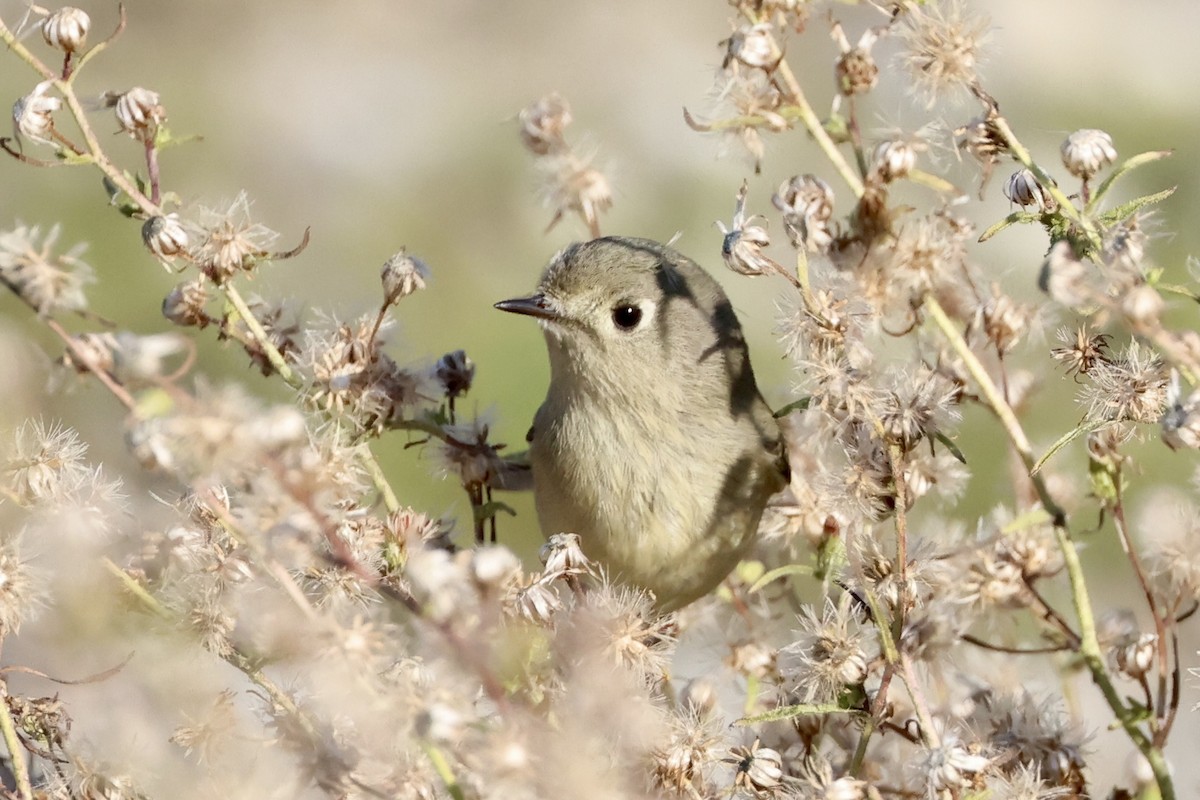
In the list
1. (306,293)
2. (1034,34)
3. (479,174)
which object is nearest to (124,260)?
(306,293)

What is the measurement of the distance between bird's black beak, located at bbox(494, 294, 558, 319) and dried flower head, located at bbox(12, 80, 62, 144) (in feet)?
3.13

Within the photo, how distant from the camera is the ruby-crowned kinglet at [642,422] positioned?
226 cm

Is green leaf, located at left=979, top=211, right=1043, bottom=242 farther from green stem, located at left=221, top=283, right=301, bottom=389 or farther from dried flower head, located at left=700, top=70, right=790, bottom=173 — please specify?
green stem, located at left=221, top=283, right=301, bottom=389

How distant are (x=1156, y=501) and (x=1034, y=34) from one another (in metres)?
6.22

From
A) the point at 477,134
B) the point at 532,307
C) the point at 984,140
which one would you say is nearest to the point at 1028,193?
the point at 984,140

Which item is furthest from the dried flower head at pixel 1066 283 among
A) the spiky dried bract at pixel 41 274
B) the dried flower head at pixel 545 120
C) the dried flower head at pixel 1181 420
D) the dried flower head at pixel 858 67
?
the dried flower head at pixel 545 120

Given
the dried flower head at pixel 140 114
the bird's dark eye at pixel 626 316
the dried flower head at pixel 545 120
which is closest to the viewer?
the dried flower head at pixel 140 114

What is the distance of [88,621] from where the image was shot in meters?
1.14

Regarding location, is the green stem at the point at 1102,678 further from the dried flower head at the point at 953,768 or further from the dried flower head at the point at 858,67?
the dried flower head at the point at 858,67

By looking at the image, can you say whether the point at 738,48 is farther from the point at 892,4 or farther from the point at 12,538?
the point at 12,538

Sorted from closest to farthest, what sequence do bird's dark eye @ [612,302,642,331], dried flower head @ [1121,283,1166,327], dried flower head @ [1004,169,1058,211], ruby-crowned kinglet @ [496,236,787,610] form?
dried flower head @ [1121,283,1166,327] < dried flower head @ [1004,169,1058,211] < ruby-crowned kinglet @ [496,236,787,610] < bird's dark eye @ [612,302,642,331]

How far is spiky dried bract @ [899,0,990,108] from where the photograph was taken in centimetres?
133

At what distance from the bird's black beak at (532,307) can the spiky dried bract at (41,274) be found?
1.21 m

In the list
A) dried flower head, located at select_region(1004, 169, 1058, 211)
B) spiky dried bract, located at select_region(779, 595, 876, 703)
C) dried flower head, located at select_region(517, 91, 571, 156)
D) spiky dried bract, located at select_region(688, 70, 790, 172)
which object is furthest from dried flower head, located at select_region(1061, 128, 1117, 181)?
dried flower head, located at select_region(517, 91, 571, 156)
